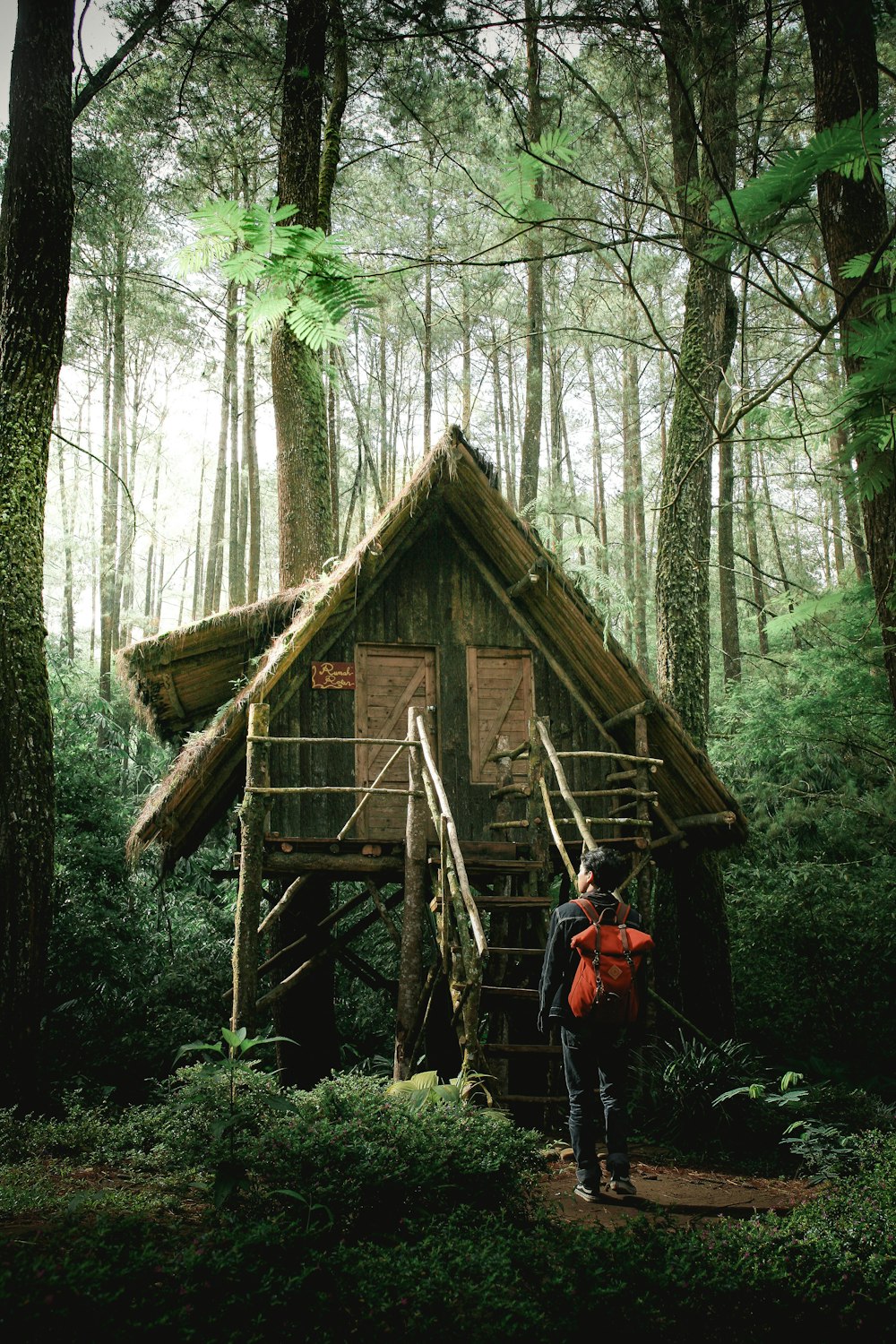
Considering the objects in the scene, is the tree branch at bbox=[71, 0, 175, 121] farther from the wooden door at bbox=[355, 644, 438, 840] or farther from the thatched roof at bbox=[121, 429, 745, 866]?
the wooden door at bbox=[355, 644, 438, 840]

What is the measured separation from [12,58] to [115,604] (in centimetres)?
1666

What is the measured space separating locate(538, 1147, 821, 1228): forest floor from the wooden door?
13.2ft

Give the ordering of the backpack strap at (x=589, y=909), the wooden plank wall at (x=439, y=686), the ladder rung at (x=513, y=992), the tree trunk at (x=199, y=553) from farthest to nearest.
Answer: the tree trunk at (x=199, y=553), the wooden plank wall at (x=439, y=686), the ladder rung at (x=513, y=992), the backpack strap at (x=589, y=909)

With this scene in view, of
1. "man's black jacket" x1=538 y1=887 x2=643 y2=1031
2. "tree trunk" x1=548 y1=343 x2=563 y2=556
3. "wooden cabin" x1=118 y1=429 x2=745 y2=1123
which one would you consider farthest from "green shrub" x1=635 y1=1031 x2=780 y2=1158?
"tree trunk" x1=548 y1=343 x2=563 y2=556

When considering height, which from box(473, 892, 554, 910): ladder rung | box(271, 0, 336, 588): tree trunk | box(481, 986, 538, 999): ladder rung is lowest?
box(481, 986, 538, 999): ladder rung

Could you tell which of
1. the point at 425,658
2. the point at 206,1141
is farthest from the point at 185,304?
the point at 206,1141

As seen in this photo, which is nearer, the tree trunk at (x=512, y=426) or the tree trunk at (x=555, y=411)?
the tree trunk at (x=555, y=411)

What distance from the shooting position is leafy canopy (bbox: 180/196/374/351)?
3577mm

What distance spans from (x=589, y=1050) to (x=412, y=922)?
9.58 feet

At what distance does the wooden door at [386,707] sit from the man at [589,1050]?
4451mm

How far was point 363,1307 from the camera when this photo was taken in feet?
12.0

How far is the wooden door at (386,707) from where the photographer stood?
10.1 m

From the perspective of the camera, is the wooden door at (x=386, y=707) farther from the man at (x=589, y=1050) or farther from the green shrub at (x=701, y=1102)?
the man at (x=589, y=1050)

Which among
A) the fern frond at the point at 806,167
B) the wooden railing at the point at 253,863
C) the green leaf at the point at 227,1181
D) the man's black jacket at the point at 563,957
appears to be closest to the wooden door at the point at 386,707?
the wooden railing at the point at 253,863
